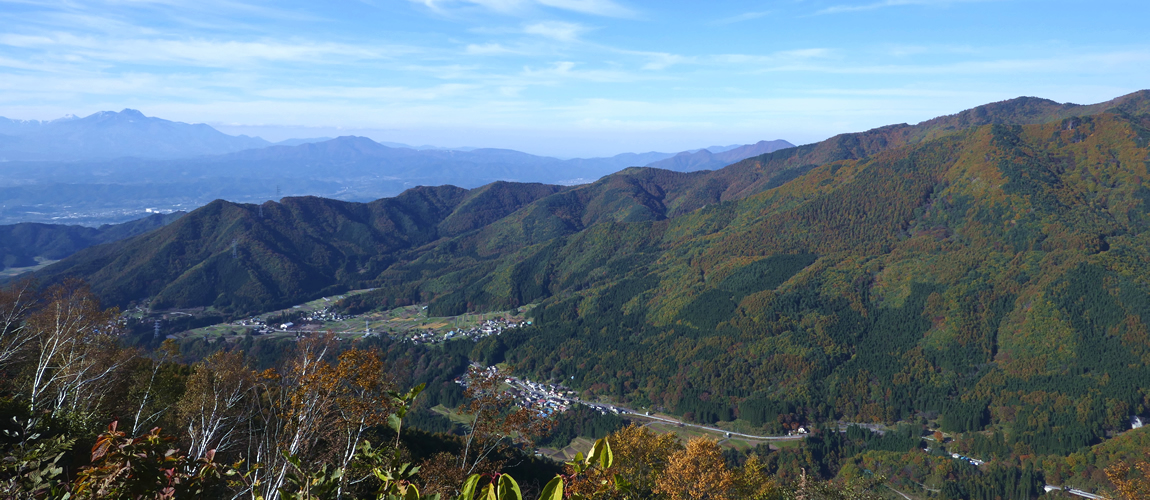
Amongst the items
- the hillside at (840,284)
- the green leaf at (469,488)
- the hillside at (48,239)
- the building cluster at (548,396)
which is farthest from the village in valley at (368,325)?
the green leaf at (469,488)

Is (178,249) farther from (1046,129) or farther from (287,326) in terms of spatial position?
(1046,129)

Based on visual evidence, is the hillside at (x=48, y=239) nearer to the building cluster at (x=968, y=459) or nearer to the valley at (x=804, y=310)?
the valley at (x=804, y=310)

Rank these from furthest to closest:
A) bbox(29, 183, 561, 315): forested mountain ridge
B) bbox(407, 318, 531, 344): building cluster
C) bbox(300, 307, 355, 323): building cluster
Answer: bbox(29, 183, 561, 315): forested mountain ridge → bbox(300, 307, 355, 323): building cluster → bbox(407, 318, 531, 344): building cluster

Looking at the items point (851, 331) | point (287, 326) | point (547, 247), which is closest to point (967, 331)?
point (851, 331)

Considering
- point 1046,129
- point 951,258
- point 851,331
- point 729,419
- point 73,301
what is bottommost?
point 729,419

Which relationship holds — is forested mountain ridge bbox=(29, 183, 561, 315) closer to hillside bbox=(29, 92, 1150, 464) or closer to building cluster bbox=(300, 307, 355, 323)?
hillside bbox=(29, 92, 1150, 464)

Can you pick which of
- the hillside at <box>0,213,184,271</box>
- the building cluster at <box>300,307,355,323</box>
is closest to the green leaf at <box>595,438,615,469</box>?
the building cluster at <box>300,307,355,323</box>

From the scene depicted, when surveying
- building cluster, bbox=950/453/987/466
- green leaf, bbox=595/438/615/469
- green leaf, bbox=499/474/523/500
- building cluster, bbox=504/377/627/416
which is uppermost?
green leaf, bbox=595/438/615/469

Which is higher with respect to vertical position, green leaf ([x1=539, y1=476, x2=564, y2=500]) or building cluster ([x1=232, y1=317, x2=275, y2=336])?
green leaf ([x1=539, y1=476, x2=564, y2=500])
